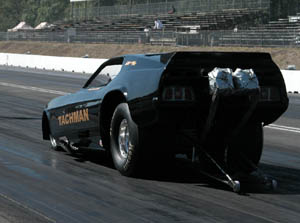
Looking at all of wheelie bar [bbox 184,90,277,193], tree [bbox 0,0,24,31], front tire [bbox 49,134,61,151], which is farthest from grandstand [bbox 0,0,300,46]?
tree [bbox 0,0,24,31]

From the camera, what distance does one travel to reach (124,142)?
8.59m

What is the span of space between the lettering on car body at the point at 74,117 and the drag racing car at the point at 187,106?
216mm

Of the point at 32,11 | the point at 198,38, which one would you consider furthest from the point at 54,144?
the point at 32,11

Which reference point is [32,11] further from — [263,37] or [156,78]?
[156,78]

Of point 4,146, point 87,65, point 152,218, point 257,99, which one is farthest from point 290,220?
point 87,65

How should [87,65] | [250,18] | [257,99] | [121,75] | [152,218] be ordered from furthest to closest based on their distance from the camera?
[250,18], [87,65], [121,75], [257,99], [152,218]

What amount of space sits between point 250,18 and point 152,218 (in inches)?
2205

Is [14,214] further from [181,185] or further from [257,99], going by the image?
[257,99]

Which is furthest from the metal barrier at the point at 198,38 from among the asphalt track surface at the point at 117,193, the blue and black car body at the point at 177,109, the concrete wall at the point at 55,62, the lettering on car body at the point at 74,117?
the blue and black car body at the point at 177,109

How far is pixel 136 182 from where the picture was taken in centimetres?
817

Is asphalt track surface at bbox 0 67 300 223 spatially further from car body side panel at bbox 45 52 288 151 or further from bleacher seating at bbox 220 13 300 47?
bleacher seating at bbox 220 13 300 47

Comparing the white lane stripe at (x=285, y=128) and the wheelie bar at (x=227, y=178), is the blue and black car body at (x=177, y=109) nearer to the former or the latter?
the wheelie bar at (x=227, y=178)

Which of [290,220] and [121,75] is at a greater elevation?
[121,75]

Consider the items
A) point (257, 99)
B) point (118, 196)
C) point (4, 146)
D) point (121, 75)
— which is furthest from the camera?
point (4, 146)
